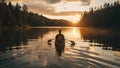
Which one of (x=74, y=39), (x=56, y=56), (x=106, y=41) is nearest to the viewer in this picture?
(x=56, y=56)

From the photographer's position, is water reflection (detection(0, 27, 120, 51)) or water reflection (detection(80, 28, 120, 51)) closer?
water reflection (detection(80, 28, 120, 51))

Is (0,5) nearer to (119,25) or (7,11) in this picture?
(7,11)

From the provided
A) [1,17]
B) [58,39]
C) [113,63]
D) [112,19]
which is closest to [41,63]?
[113,63]

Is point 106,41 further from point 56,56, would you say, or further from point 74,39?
point 56,56

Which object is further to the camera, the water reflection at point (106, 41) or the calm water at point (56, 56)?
the water reflection at point (106, 41)

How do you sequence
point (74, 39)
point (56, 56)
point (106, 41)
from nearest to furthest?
point (56, 56)
point (106, 41)
point (74, 39)

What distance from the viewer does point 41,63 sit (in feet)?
81.6

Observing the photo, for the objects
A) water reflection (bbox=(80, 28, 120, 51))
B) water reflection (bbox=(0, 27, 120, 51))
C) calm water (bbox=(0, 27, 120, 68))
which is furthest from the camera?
water reflection (bbox=(0, 27, 120, 51))

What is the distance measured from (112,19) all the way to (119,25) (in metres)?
15.1

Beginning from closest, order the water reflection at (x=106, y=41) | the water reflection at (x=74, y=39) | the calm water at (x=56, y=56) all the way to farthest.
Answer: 1. the calm water at (x=56, y=56)
2. the water reflection at (x=106, y=41)
3. the water reflection at (x=74, y=39)

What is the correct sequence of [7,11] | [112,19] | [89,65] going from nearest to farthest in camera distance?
[89,65] < [7,11] < [112,19]

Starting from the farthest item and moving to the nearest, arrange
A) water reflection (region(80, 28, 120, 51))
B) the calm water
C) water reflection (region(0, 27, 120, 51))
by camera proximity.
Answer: water reflection (region(0, 27, 120, 51))
water reflection (region(80, 28, 120, 51))
the calm water

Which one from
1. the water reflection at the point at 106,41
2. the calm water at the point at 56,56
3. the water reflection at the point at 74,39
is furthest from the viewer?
the water reflection at the point at 74,39

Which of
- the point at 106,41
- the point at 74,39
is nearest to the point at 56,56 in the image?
the point at 106,41
